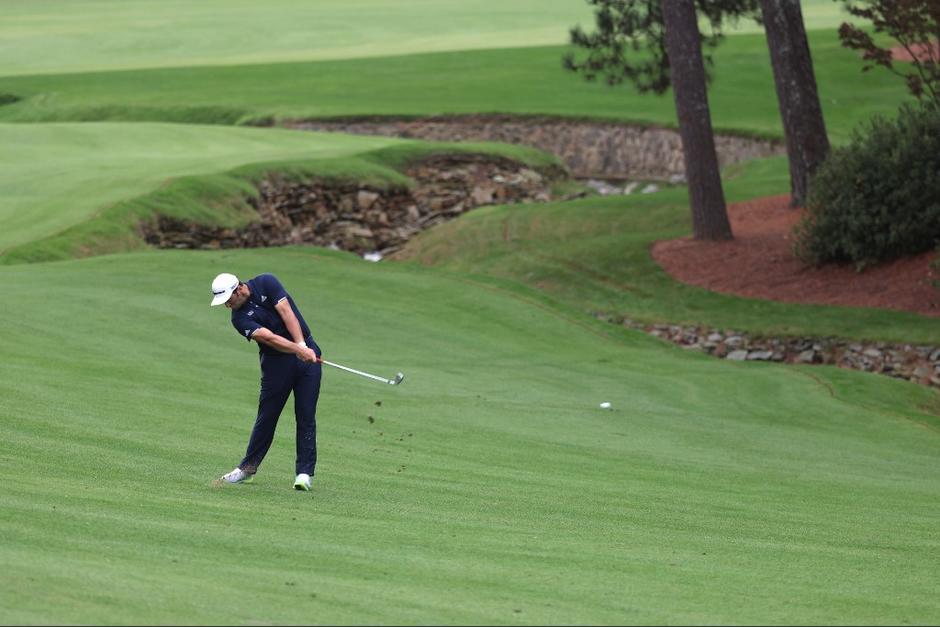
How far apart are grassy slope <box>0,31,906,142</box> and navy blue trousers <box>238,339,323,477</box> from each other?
4678 cm

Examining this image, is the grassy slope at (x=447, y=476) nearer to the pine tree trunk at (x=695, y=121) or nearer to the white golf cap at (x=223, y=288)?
the white golf cap at (x=223, y=288)

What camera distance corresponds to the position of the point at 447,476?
15203 mm

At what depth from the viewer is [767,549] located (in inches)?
483

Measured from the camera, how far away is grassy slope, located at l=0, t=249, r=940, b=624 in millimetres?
9383

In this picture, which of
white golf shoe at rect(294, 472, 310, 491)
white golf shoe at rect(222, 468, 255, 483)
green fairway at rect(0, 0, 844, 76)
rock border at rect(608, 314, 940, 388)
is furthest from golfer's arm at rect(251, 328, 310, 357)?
green fairway at rect(0, 0, 844, 76)

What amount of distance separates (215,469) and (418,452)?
3095 mm

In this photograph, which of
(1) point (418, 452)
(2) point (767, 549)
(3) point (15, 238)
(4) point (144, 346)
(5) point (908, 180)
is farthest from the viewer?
(3) point (15, 238)

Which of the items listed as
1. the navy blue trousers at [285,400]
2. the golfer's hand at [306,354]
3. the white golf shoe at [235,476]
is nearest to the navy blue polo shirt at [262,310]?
the golfer's hand at [306,354]

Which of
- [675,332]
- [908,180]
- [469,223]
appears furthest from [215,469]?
[469,223]

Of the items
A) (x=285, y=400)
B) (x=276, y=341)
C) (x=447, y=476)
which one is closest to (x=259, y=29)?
(x=447, y=476)

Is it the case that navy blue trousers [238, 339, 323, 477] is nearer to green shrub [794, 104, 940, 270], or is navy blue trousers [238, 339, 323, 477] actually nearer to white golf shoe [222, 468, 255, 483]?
white golf shoe [222, 468, 255, 483]

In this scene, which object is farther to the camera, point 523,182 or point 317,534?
point 523,182

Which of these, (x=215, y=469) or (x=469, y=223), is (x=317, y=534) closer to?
(x=215, y=469)

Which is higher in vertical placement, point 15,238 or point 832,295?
point 15,238
